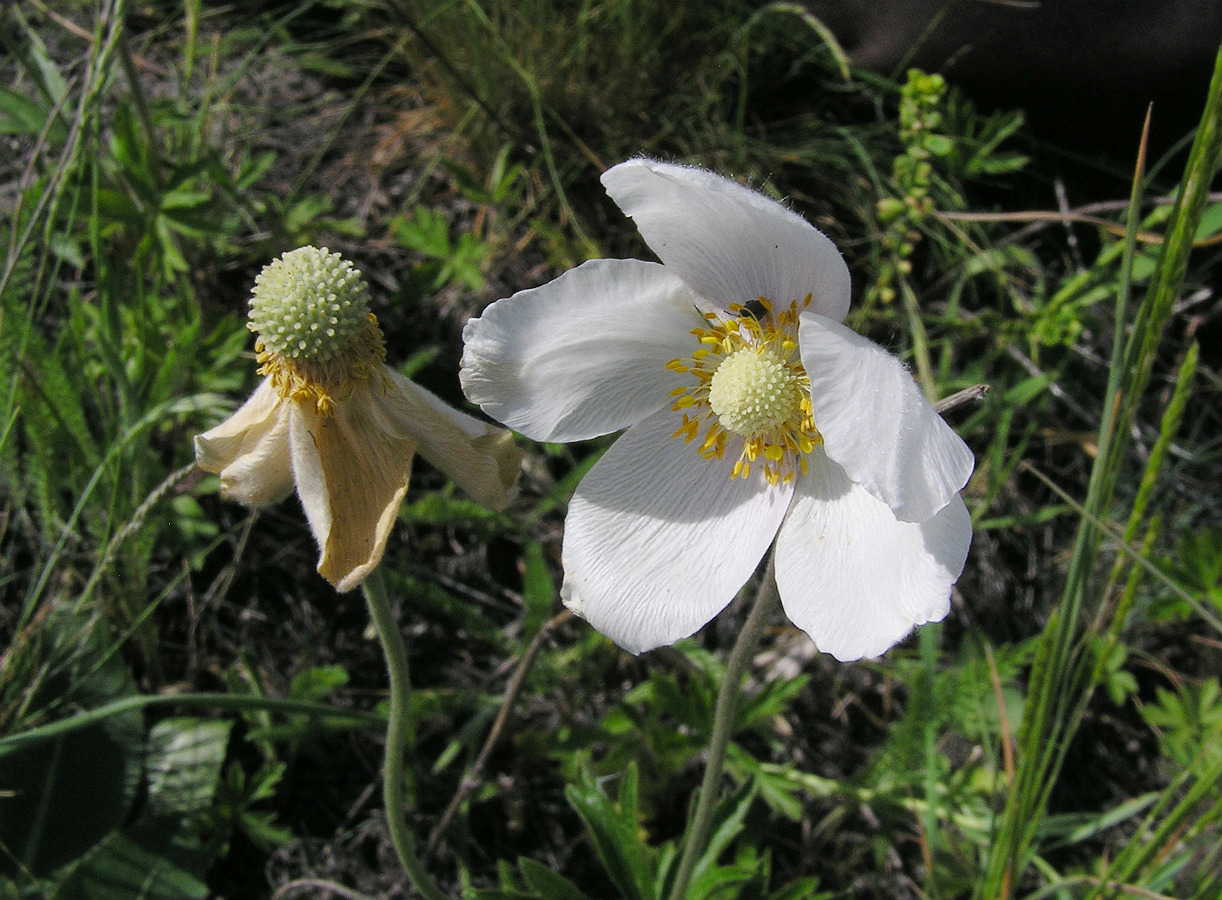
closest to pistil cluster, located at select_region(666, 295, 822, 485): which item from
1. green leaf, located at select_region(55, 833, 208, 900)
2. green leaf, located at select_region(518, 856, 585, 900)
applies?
green leaf, located at select_region(518, 856, 585, 900)

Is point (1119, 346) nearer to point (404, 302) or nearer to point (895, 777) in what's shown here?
point (895, 777)

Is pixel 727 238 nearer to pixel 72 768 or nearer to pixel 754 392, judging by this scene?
pixel 754 392

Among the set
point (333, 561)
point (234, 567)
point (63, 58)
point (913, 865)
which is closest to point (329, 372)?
point (333, 561)

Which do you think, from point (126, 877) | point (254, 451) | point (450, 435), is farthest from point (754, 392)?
point (126, 877)

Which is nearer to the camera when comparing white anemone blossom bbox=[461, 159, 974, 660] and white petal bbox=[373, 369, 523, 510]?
white anemone blossom bbox=[461, 159, 974, 660]

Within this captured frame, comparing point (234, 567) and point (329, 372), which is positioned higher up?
point (329, 372)

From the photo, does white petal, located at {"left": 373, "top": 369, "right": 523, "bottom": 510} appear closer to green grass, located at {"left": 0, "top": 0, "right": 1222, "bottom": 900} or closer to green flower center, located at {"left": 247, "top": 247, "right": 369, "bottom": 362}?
green flower center, located at {"left": 247, "top": 247, "right": 369, "bottom": 362}

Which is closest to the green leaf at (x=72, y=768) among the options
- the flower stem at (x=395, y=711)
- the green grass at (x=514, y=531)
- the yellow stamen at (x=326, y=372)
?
the green grass at (x=514, y=531)
